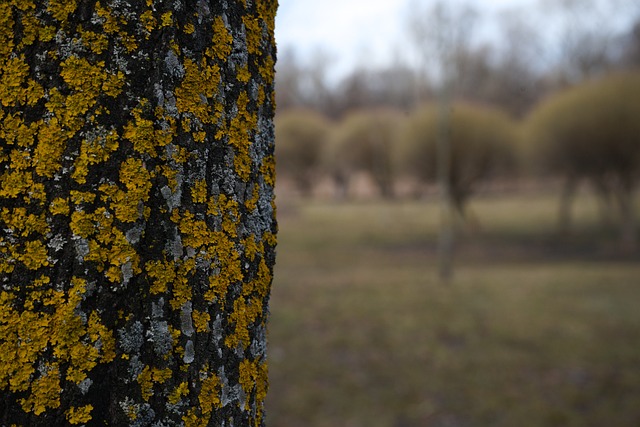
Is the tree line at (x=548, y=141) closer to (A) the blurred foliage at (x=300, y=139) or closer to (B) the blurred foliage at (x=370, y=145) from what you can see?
(B) the blurred foliage at (x=370, y=145)

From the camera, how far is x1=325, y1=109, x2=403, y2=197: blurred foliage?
32.3 metres

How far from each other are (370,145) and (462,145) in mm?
10824

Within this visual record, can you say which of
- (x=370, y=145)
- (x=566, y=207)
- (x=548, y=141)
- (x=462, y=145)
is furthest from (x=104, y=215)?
(x=370, y=145)

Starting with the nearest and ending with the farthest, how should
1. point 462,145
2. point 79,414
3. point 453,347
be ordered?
point 79,414
point 453,347
point 462,145

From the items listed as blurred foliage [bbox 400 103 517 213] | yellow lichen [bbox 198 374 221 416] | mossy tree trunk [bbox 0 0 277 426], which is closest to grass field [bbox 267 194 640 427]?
yellow lichen [bbox 198 374 221 416]

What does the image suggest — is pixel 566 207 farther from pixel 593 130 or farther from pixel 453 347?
pixel 453 347

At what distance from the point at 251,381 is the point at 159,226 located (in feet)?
1.44

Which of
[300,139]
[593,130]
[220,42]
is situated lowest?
[220,42]

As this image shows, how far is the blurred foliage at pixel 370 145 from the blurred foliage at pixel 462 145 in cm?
653

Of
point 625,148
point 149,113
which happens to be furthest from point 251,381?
point 625,148

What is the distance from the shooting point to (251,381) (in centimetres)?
125

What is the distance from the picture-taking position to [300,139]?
126 feet

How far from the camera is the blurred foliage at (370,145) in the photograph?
32344 millimetres

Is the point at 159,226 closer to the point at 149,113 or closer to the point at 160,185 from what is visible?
the point at 160,185
